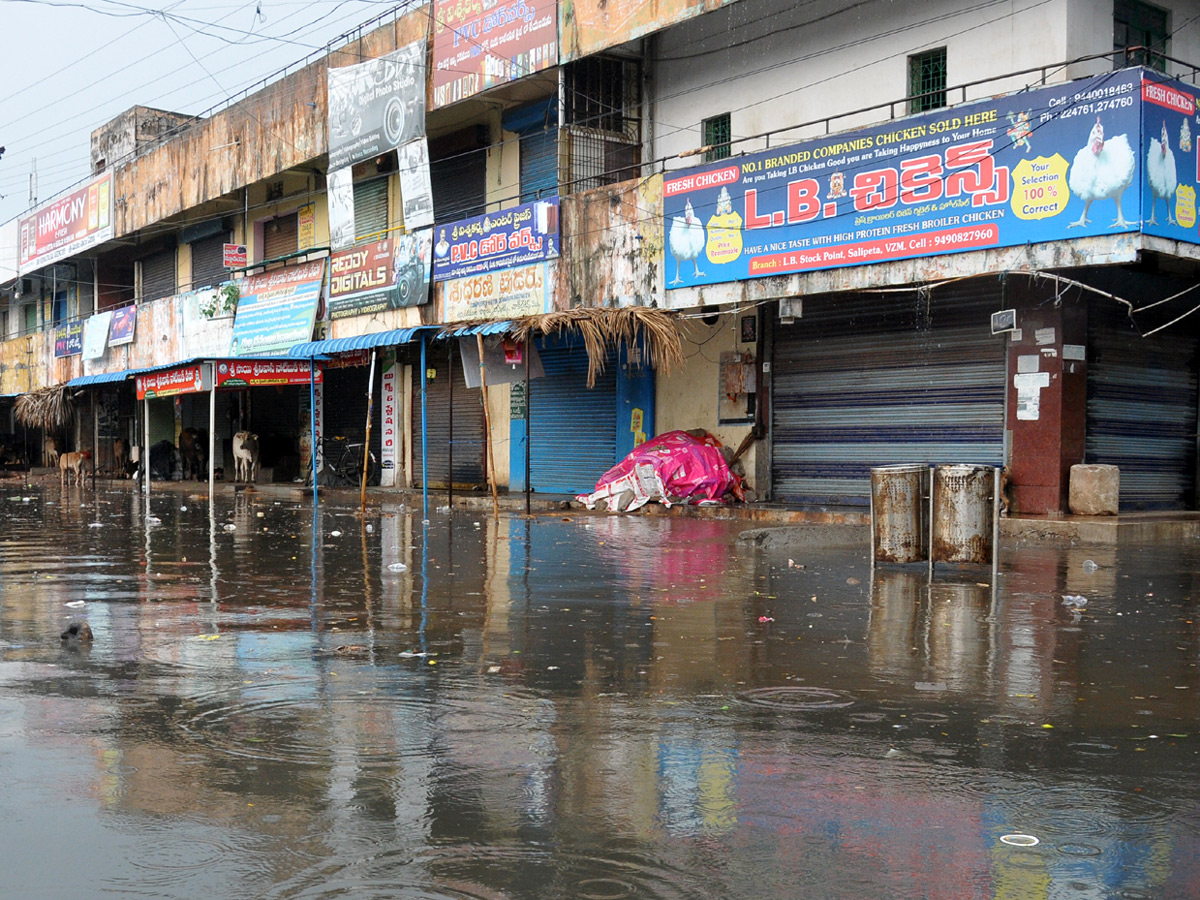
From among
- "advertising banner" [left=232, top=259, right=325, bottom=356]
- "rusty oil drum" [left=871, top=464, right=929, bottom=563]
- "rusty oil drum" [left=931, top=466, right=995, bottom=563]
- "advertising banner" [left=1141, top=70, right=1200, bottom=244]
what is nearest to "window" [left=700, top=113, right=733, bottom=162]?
"advertising banner" [left=1141, top=70, right=1200, bottom=244]

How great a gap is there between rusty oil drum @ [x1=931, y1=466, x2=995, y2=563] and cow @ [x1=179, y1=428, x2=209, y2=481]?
29.5 metres

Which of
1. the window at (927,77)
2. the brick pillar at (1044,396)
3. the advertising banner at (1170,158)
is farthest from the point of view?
the window at (927,77)

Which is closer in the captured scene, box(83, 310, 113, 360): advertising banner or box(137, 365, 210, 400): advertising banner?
box(137, 365, 210, 400): advertising banner

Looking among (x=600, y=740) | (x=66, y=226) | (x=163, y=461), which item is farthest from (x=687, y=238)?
(x=66, y=226)

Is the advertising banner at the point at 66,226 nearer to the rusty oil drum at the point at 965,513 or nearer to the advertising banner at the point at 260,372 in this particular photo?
the advertising banner at the point at 260,372

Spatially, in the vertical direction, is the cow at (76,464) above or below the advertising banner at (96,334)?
below

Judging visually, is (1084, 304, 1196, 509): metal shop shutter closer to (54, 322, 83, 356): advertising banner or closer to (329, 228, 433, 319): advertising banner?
(329, 228, 433, 319): advertising banner

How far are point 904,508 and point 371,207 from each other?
20608 millimetres

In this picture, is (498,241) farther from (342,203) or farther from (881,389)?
(881,389)

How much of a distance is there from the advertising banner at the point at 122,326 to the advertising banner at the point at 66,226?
7.84 feet

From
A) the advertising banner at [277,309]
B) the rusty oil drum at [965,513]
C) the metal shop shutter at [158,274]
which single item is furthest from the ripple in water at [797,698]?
the metal shop shutter at [158,274]

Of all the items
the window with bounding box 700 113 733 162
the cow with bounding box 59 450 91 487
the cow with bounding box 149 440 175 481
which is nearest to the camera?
the window with bounding box 700 113 733 162

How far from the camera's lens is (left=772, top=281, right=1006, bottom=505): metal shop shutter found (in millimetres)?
16812

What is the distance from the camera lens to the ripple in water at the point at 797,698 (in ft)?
18.6
